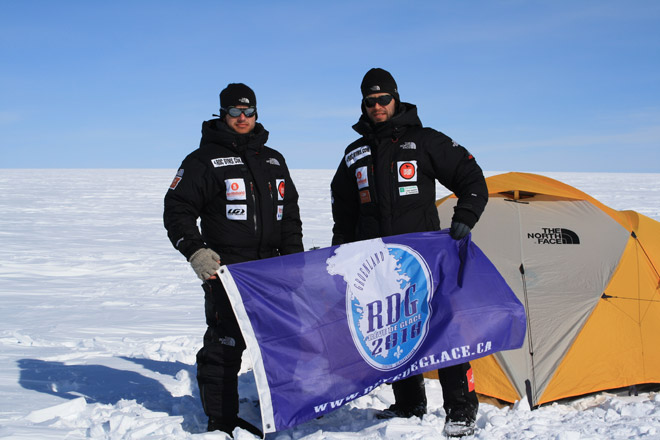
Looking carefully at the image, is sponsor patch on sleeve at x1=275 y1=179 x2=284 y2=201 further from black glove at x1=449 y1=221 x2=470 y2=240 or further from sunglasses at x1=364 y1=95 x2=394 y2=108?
black glove at x1=449 y1=221 x2=470 y2=240

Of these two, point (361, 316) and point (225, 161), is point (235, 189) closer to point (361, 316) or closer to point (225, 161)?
point (225, 161)

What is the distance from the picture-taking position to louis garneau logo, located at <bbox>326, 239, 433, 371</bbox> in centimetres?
320

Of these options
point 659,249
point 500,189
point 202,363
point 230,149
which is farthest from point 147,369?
point 659,249

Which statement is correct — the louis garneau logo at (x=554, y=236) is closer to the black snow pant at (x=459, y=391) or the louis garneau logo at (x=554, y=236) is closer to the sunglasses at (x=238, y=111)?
the black snow pant at (x=459, y=391)

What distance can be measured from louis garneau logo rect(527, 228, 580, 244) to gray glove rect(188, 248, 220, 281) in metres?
2.47

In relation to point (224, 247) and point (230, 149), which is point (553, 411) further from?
point (230, 149)

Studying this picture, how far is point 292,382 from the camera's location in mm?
3000

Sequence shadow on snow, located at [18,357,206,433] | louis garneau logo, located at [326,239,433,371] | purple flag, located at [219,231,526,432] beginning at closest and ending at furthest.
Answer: purple flag, located at [219,231,526,432] < louis garneau logo, located at [326,239,433,371] < shadow on snow, located at [18,357,206,433]

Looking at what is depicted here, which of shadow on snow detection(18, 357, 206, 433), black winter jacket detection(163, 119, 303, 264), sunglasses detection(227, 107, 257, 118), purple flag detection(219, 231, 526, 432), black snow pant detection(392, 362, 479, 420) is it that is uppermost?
sunglasses detection(227, 107, 257, 118)

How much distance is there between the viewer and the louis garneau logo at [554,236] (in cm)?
426

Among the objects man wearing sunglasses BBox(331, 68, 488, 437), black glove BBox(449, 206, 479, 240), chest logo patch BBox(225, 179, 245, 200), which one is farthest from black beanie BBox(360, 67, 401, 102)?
chest logo patch BBox(225, 179, 245, 200)

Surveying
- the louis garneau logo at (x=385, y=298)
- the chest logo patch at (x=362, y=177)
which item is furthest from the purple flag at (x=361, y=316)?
the chest logo patch at (x=362, y=177)

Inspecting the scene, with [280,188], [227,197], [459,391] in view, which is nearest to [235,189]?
[227,197]

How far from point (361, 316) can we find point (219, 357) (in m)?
0.88
